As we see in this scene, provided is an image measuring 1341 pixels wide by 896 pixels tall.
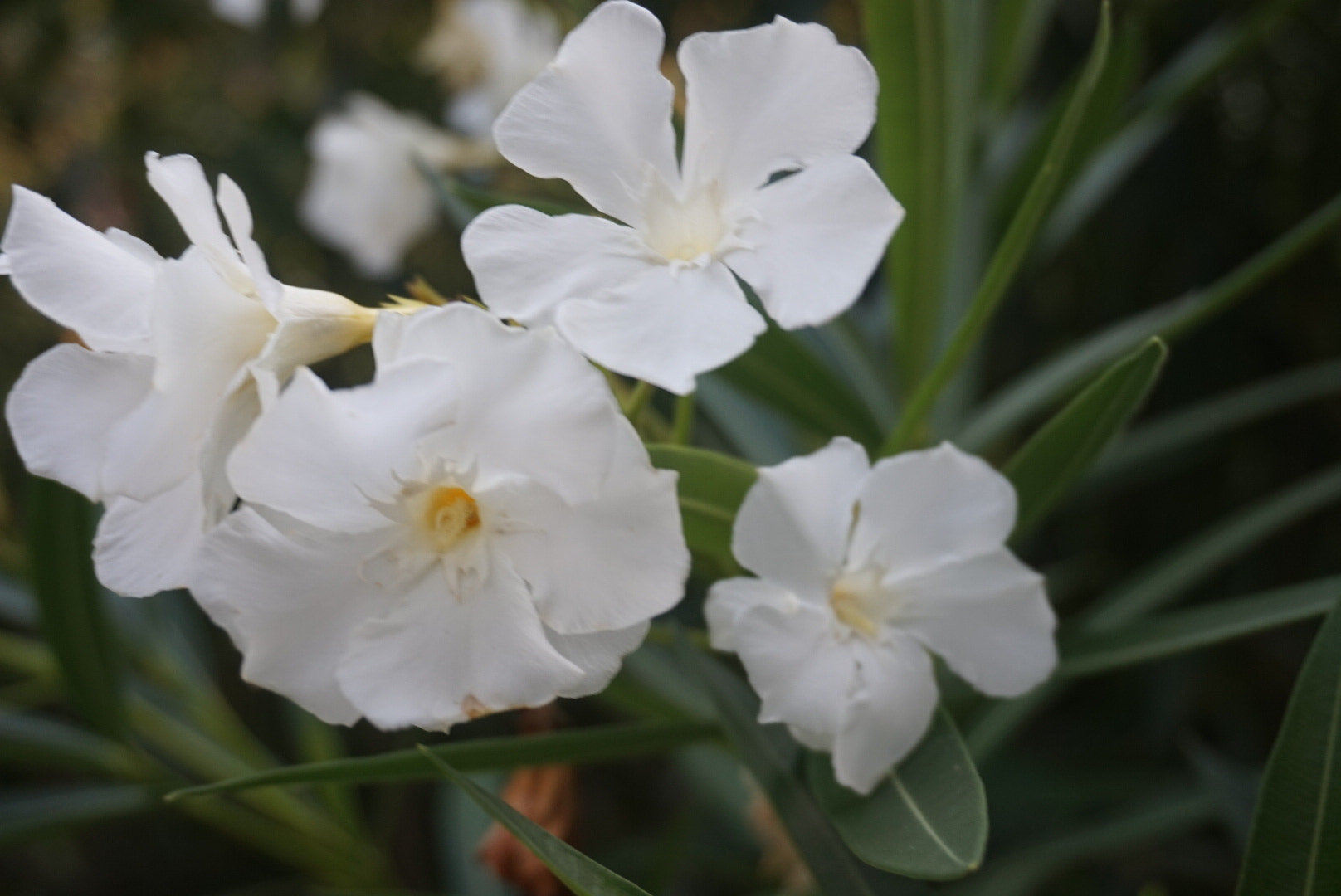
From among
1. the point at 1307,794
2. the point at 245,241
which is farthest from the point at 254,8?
the point at 1307,794

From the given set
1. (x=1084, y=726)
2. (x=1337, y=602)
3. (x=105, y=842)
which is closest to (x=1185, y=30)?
(x=1084, y=726)

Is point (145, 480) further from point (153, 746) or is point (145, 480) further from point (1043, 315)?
point (1043, 315)

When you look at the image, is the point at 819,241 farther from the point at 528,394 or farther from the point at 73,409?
the point at 73,409

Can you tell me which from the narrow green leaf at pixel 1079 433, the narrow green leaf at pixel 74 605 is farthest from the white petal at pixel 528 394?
the narrow green leaf at pixel 74 605

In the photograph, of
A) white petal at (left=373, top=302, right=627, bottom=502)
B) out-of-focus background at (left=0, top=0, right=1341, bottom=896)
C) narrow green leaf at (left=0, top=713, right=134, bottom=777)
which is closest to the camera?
white petal at (left=373, top=302, right=627, bottom=502)

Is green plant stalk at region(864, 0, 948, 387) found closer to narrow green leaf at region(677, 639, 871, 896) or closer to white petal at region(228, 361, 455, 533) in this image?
narrow green leaf at region(677, 639, 871, 896)

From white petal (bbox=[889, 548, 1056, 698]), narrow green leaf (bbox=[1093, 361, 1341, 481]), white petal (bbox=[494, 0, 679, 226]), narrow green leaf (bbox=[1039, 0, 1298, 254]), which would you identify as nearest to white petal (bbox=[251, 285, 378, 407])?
white petal (bbox=[494, 0, 679, 226])
